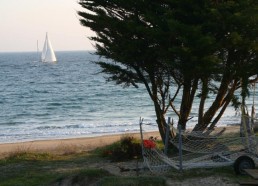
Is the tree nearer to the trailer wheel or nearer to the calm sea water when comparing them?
the calm sea water

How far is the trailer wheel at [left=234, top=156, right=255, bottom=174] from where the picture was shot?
11375mm

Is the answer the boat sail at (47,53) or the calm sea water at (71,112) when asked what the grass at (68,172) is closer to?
the calm sea water at (71,112)

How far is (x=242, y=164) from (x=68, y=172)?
181 inches

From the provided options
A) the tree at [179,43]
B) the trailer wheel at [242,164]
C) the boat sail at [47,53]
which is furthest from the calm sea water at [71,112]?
the boat sail at [47,53]

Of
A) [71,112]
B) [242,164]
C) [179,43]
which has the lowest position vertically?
[71,112]

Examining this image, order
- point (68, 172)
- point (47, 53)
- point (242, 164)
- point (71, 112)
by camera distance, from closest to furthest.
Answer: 1. point (242, 164)
2. point (68, 172)
3. point (71, 112)
4. point (47, 53)

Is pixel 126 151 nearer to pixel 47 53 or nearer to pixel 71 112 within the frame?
pixel 71 112

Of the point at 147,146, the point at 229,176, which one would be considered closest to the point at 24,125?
the point at 147,146

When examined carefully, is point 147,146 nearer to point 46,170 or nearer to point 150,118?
point 46,170

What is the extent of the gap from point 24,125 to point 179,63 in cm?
2318

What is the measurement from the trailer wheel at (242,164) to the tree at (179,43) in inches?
104

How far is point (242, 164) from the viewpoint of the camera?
37.7ft

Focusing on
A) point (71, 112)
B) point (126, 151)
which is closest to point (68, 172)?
point (126, 151)

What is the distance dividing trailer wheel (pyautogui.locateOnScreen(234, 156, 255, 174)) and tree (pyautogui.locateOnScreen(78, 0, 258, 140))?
263 cm
